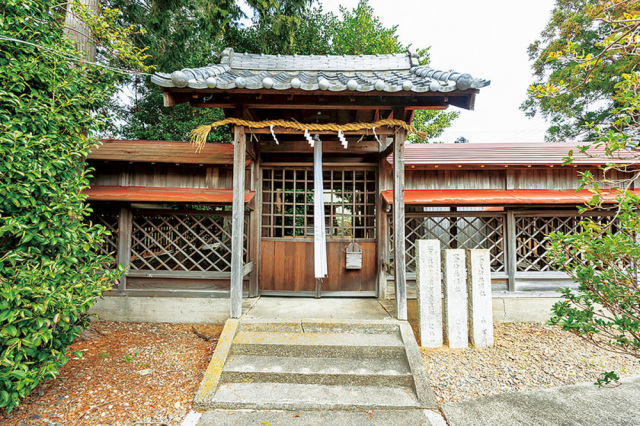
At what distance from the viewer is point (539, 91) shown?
2373 mm

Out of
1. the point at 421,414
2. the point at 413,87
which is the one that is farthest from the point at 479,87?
the point at 421,414

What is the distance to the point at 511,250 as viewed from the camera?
518cm

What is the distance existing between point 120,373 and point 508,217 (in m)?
6.28

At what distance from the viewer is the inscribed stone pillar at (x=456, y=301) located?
3.86 metres

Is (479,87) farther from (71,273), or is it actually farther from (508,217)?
(71,273)

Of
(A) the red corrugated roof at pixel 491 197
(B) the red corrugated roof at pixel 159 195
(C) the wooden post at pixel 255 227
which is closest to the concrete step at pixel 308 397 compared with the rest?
(C) the wooden post at pixel 255 227

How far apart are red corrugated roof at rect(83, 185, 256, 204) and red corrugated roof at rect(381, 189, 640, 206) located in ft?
8.85

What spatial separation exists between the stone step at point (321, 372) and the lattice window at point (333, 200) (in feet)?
8.22

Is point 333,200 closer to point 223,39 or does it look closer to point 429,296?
point 429,296

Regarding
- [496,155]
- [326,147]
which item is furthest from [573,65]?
[326,147]

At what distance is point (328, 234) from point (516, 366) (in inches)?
131

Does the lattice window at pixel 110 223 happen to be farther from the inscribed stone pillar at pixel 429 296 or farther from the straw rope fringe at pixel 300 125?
the inscribed stone pillar at pixel 429 296

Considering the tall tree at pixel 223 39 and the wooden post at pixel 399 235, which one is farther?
the tall tree at pixel 223 39

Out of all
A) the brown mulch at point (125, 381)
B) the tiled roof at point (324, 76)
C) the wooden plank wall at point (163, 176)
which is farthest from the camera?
the wooden plank wall at point (163, 176)
